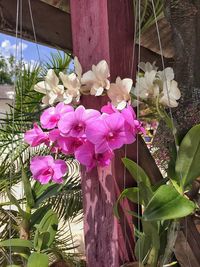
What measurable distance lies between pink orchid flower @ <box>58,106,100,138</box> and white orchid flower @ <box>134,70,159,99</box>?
0.23 feet

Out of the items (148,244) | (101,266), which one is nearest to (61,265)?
(101,266)

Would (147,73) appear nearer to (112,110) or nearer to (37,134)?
(112,110)

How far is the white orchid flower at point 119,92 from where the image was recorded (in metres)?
0.53

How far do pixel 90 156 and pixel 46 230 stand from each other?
0.48 feet

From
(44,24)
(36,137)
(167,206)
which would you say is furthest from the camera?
(44,24)

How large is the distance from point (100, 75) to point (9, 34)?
64 centimetres

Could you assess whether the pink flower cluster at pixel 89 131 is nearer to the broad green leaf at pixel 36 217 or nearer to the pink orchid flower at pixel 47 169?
the pink orchid flower at pixel 47 169

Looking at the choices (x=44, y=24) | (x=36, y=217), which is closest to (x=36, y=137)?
(x=36, y=217)

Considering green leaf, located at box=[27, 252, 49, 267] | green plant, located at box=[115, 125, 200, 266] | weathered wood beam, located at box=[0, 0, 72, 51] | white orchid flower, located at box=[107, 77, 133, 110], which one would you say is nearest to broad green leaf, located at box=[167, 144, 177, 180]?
green plant, located at box=[115, 125, 200, 266]

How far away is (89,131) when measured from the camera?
1.63 feet

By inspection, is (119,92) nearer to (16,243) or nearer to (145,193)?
(145,193)

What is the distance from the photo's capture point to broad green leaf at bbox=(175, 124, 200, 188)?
1.66 ft

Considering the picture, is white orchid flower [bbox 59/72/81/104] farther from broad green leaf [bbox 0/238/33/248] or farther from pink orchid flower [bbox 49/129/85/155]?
broad green leaf [bbox 0/238/33/248]

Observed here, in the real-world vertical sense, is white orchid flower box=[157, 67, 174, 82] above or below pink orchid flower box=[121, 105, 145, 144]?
above
